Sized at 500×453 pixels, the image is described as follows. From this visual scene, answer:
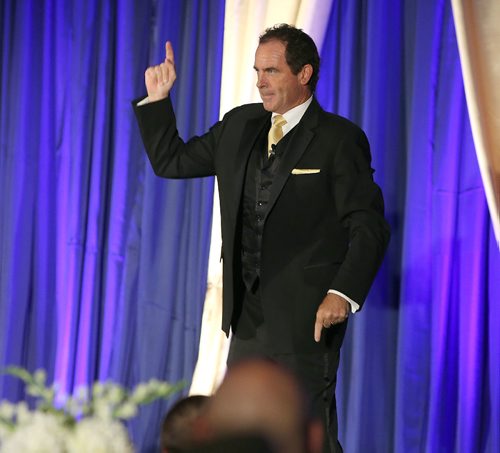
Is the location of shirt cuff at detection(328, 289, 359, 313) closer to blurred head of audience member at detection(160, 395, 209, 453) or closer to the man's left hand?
the man's left hand

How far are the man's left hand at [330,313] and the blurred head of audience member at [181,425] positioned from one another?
4.04 ft

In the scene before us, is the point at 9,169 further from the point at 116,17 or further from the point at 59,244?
the point at 116,17

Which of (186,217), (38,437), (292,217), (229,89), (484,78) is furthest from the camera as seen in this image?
(186,217)

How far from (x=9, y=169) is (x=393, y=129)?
1912 millimetres

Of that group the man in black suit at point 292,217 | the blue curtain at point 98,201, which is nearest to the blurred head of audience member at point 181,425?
the man in black suit at point 292,217

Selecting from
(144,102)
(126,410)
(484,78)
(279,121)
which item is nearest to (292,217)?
(279,121)

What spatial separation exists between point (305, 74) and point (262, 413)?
5.54ft

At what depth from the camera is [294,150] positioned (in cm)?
268

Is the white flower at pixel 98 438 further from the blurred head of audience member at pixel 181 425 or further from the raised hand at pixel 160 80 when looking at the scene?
the raised hand at pixel 160 80

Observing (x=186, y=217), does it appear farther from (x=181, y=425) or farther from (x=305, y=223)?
(x=181, y=425)

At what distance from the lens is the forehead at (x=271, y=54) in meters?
2.75

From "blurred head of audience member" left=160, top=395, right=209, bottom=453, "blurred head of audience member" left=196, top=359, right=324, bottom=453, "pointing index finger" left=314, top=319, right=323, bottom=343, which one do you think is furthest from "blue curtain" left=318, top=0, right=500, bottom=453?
"blurred head of audience member" left=160, top=395, right=209, bottom=453

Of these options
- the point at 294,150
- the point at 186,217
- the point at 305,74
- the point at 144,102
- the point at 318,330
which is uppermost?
the point at 305,74

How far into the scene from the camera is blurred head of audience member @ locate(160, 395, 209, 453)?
1.17 metres
